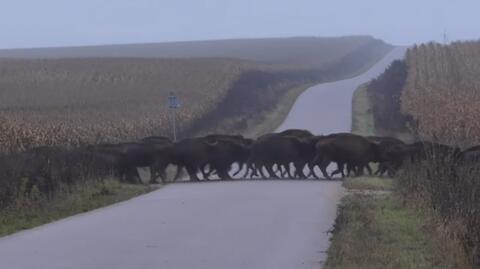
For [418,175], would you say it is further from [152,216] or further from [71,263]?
[71,263]

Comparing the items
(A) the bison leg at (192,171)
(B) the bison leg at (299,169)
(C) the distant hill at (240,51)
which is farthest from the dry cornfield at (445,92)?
(C) the distant hill at (240,51)

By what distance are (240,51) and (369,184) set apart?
374ft

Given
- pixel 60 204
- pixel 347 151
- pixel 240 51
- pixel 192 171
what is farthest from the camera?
pixel 240 51

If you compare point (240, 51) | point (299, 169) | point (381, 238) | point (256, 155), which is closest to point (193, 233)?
point (381, 238)

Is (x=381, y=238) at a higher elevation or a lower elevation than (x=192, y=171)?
higher

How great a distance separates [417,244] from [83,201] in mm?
10036

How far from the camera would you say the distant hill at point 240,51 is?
12271cm

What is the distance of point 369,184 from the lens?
27109mm

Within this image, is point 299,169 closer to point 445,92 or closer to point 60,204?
point 60,204

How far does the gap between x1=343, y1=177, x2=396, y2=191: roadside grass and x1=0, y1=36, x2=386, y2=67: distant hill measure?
79359 mm

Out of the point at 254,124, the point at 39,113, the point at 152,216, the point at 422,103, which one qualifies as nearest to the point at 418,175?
the point at 152,216

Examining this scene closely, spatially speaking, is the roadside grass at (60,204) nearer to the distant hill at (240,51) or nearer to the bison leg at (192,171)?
the bison leg at (192,171)

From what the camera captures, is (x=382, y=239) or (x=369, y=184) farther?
(x=369, y=184)

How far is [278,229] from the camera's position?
17.9 meters
